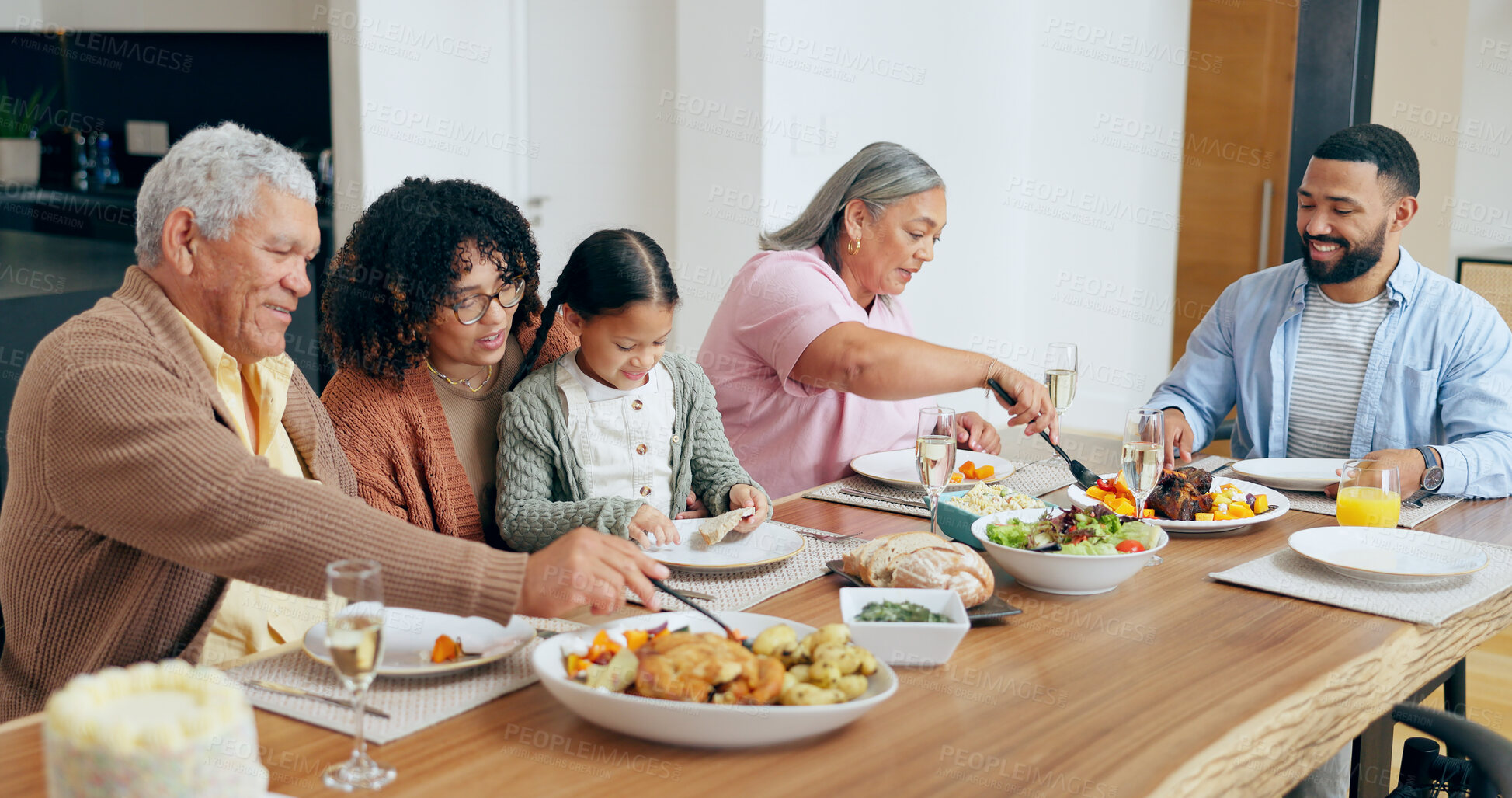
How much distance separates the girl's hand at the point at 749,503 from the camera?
172 cm

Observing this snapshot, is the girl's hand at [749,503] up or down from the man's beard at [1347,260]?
down

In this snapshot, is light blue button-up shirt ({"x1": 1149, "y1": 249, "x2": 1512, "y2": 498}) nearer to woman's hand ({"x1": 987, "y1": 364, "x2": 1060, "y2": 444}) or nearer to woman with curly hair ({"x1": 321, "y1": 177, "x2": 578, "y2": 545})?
woman's hand ({"x1": 987, "y1": 364, "x2": 1060, "y2": 444})

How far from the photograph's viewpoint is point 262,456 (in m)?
1.43

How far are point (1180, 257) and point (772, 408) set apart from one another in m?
3.45

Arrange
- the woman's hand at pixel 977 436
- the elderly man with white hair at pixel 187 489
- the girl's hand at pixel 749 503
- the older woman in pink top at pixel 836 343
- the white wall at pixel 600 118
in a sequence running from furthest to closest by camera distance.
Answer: the white wall at pixel 600 118 → the woman's hand at pixel 977 436 → the older woman in pink top at pixel 836 343 → the girl's hand at pixel 749 503 → the elderly man with white hair at pixel 187 489

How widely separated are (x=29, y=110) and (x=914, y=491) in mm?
5109

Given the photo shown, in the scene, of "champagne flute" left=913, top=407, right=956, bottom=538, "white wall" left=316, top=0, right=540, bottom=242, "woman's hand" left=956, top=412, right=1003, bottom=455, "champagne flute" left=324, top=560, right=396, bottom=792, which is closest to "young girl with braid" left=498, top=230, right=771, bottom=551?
"champagne flute" left=913, top=407, right=956, bottom=538

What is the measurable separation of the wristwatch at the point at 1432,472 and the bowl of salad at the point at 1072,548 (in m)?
0.74

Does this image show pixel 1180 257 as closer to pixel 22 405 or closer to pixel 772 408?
pixel 772 408

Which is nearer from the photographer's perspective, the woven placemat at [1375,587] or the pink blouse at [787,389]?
the woven placemat at [1375,587]

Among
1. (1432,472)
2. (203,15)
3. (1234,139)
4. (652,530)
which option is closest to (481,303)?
(652,530)

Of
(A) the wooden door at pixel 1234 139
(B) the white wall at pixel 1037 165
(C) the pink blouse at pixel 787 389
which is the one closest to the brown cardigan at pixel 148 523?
(C) the pink blouse at pixel 787 389

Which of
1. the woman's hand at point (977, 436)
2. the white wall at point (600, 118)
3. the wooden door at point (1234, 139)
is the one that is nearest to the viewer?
the woman's hand at point (977, 436)

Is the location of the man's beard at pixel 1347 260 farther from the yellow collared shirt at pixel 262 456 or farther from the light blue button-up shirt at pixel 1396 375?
the yellow collared shirt at pixel 262 456
